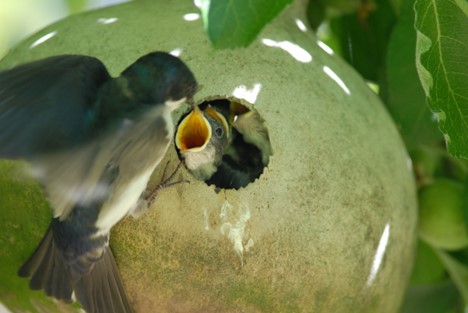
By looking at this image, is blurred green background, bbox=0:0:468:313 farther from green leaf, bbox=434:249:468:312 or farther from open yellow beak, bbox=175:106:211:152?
open yellow beak, bbox=175:106:211:152

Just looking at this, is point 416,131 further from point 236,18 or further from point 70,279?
point 70,279

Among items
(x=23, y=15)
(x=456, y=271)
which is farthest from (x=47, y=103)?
(x=23, y=15)

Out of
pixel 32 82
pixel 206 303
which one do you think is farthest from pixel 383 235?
pixel 32 82

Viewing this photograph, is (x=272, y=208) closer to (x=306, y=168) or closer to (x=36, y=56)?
(x=306, y=168)

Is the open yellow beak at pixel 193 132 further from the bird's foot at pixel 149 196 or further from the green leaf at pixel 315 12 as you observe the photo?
the green leaf at pixel 315 12

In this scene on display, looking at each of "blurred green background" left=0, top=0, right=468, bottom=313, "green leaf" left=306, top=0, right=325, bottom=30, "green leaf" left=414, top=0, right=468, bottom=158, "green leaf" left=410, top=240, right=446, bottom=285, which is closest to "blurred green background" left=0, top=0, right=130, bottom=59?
"blurred green background" left=0, top=0, right=468, bottom=313

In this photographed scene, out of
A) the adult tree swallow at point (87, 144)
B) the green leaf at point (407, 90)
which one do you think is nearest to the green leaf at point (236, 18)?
the adult tree swallow at point (87, 144)

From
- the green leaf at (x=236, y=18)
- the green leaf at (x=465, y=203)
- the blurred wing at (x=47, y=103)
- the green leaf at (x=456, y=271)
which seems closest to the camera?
the blurred wing at (x=47, y=103)
